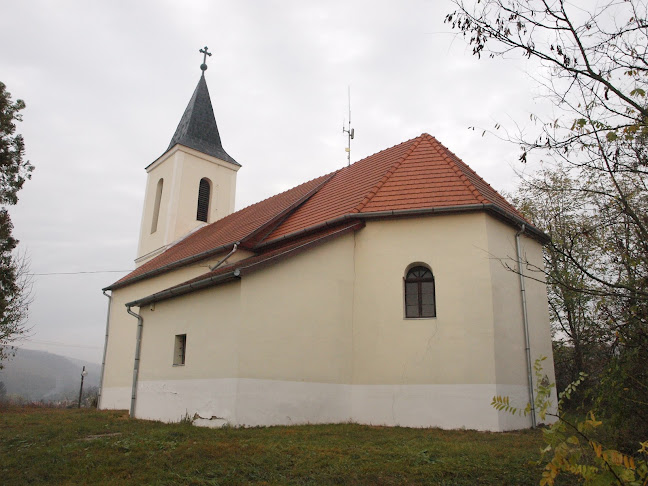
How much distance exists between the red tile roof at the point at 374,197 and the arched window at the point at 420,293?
1506 mm

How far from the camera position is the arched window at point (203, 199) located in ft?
77.6

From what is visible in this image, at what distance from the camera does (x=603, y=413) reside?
5.61 m

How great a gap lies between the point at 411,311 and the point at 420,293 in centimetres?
47

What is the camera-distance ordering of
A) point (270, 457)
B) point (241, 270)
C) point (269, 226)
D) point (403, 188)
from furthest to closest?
1. point (269, 226)
2. point (403, 188)
3. point (241, 270)
4. point (270, 457)

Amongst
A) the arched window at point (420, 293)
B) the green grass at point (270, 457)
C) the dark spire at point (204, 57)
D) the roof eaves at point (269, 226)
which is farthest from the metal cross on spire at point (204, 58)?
the green grass at point (270, 457)

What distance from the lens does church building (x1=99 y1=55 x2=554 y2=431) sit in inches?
422

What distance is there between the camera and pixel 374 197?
42.9 ft

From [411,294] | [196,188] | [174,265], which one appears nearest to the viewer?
[411,294]

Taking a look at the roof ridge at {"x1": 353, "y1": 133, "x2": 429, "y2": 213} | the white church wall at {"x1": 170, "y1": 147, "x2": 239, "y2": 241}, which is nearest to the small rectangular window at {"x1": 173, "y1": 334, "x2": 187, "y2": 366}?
the roof ridge at {"x1": 353, "y1": 133, "x2": 429, "y2": 213}

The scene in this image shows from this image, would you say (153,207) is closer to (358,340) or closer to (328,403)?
(358,340)

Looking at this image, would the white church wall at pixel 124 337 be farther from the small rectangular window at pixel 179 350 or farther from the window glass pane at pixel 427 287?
the window glass pane at pixel 427 287

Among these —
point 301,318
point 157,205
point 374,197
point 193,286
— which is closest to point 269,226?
point 374,197

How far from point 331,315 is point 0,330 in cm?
1996

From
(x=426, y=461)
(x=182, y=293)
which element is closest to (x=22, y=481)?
(x=426, y=461)
